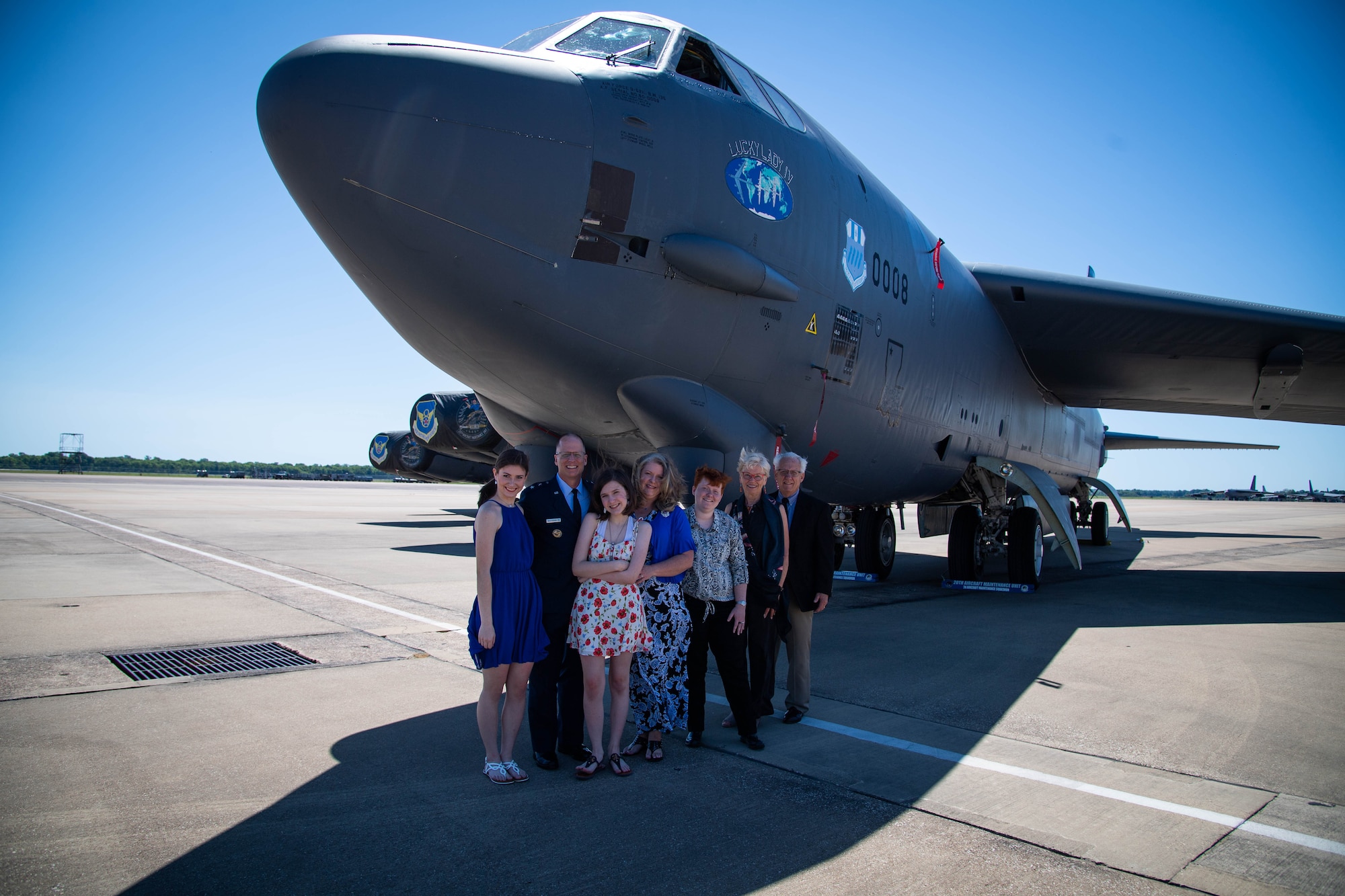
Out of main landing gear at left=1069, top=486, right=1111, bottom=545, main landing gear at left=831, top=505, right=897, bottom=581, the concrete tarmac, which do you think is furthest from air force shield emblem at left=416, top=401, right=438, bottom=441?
main landing gear at left=1069, top=486, right=1111, bottom=545

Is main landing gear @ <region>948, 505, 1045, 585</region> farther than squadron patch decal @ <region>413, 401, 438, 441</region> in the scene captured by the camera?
No

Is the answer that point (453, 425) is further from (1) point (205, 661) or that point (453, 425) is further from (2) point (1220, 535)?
(2) point (1220, 535)

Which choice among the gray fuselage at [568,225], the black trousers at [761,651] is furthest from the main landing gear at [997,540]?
the black trousers at [761,651]

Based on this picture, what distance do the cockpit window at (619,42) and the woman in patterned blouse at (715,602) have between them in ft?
9.30

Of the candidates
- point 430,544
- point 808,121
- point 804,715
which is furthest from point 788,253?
point 430,544

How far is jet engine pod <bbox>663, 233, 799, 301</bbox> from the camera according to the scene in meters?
4.70

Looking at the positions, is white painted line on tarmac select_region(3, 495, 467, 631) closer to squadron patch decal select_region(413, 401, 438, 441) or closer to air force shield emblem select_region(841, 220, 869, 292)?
squadron patch decal select_region(413, 401, 438, 441)

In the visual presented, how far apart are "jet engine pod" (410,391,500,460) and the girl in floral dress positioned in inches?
385

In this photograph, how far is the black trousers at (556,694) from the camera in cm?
359

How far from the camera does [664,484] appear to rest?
375 centimetres

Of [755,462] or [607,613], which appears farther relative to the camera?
[755,462]

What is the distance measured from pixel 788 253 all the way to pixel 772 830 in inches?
151

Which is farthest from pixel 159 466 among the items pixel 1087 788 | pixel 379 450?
pixel 1087 788

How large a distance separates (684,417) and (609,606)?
1.79m
